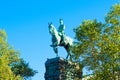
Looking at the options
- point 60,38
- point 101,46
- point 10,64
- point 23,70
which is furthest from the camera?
point 23,70

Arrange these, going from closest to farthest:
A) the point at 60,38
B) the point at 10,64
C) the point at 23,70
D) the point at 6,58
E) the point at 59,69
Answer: the point at 59,69, the point at 60,38, the point at 6,58, the point at 10,64, the point at 23,70

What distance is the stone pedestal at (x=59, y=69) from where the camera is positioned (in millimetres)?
50166

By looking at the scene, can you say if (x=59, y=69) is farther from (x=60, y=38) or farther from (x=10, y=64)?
(x=10, y=64)

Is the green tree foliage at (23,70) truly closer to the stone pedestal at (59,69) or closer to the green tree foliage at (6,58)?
the green tree foliage at (6,58)

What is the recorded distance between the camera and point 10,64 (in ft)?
208

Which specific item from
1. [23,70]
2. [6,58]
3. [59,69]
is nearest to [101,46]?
[59,69]

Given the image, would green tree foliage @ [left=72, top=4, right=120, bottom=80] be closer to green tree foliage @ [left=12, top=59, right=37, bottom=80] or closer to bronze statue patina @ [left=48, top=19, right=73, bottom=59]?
bronze statue patina @ [left=48, top=19, right=73, bottom=59]

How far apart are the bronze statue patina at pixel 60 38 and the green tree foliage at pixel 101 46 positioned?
9.90ft

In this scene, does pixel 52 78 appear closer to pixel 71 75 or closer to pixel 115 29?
pixel 71 75

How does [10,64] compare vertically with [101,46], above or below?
above

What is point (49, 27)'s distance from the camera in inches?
2056

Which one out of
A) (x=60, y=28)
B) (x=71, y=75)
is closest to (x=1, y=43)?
(x=60, y=28)

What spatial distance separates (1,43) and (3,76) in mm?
6395

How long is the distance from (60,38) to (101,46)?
7.14 metres
